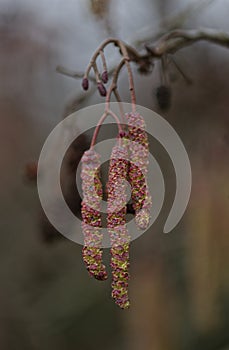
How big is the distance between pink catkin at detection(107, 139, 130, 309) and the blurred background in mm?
445

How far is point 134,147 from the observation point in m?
0.41

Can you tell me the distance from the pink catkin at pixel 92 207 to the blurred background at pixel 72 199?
44 centimetres

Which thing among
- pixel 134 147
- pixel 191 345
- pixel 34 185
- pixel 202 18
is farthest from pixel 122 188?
pixel 191 345

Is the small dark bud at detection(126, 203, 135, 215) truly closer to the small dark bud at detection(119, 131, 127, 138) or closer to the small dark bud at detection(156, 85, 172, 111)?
the small dark bud at detection(119, 131, 127, 138)

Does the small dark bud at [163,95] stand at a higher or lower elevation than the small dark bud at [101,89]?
higher

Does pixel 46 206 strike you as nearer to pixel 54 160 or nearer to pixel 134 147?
pixel 54 160

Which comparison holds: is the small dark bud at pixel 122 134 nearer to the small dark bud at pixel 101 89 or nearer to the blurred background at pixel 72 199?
the small dark bud at pixel 101 89

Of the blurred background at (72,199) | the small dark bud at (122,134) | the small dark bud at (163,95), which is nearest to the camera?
the small dark bud at (122,134)

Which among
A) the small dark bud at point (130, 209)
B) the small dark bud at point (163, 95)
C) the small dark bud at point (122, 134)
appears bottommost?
the small dark bud at point (130, 209)

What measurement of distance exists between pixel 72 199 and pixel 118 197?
43 cm

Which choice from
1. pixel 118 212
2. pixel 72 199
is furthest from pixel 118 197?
pixel 72 199

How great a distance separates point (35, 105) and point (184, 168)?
1.52 ft

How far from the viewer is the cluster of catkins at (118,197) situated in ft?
1.31

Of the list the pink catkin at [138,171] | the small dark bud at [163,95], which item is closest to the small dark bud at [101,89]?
the pink catkin at [138,171]
